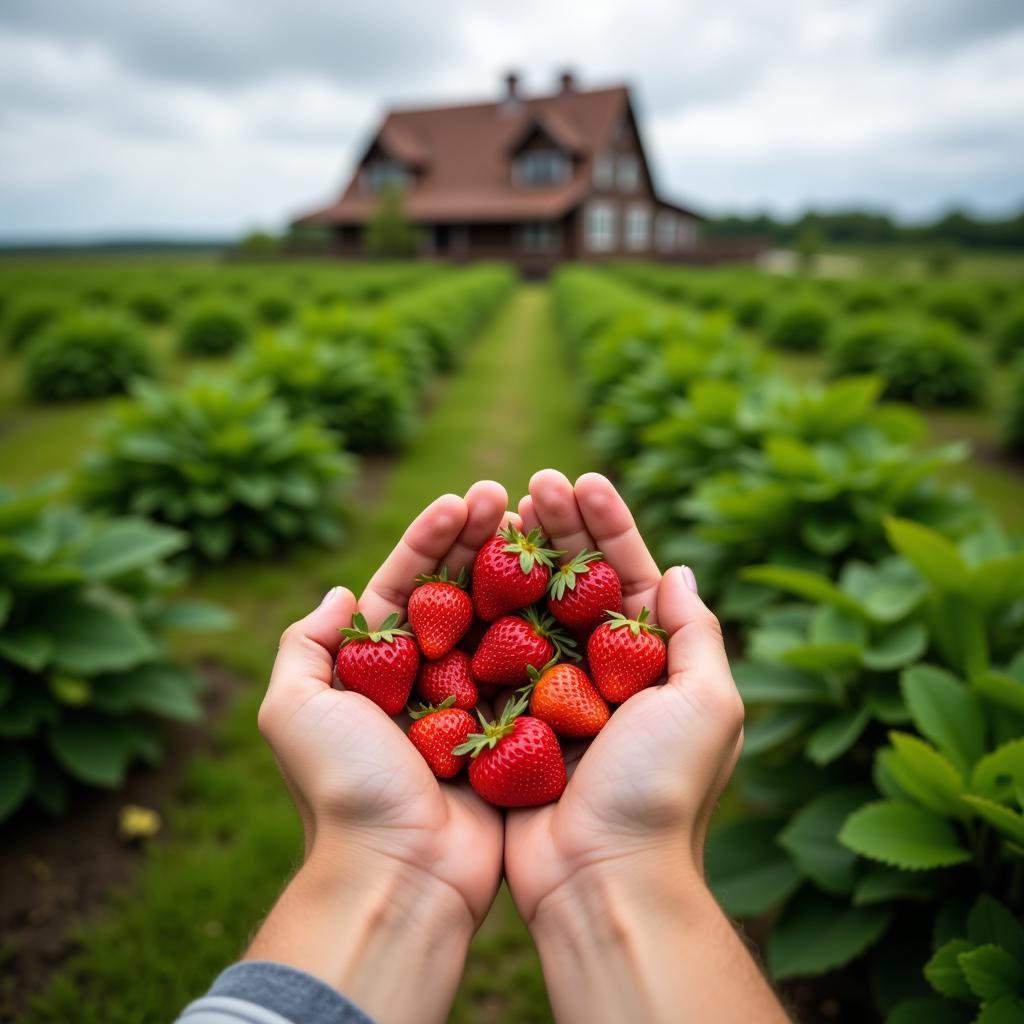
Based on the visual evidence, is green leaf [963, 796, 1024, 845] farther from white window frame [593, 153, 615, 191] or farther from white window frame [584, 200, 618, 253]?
white window frame [593, 153, 615, 191]

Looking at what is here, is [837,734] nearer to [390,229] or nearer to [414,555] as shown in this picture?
[414,555]

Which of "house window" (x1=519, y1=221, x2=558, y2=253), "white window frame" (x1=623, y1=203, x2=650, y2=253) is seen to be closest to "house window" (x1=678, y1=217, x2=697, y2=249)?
"white window frame" (x1=623, y1=203, x2=650, y2=253)

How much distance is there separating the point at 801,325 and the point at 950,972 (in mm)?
13656

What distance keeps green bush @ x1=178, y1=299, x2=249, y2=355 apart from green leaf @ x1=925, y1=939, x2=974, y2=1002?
42.9ft

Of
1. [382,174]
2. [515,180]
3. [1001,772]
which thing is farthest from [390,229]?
[1001,772]

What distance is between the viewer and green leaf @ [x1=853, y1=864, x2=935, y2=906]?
5.74 feet

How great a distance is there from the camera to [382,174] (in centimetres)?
3494

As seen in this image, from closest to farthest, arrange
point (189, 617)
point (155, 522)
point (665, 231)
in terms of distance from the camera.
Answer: point (189, 617), point (155, 522), point (665, 231)

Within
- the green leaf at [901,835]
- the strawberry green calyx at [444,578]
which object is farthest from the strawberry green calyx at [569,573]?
the green leaf at [901,835]

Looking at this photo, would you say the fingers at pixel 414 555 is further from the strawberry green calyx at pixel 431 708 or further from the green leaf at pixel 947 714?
the green leaf at pixel 947 714

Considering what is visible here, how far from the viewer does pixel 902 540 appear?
2.06 metres

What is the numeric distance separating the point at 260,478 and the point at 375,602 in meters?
3.44

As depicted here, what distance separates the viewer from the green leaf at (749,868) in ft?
6.68

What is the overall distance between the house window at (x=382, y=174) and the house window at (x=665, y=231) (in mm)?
12848
